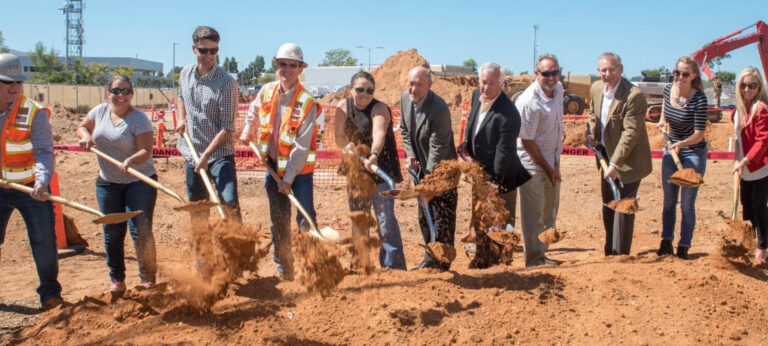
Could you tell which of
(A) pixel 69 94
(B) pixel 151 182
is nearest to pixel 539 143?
(B) pixel 151 182

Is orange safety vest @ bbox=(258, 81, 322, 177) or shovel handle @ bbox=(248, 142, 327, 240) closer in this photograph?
shovel handle @ bbox=(248, 142, 327, 240)

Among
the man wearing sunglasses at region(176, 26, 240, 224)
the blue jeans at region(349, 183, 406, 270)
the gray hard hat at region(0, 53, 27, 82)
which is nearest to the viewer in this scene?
the gray hard hat at region(0, 53, 27, 82)

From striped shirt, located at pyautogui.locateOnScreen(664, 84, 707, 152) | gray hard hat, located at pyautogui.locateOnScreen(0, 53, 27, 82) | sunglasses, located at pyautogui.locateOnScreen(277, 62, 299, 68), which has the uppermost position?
sunglasses, located at pyautogui.locateOnScreen(277, 62, 299, 68)

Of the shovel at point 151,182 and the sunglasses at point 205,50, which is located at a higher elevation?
the sunglasses at point 205,50

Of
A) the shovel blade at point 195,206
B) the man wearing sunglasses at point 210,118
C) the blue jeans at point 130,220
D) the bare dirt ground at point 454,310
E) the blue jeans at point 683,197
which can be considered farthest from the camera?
the blue jeans at point 683,197

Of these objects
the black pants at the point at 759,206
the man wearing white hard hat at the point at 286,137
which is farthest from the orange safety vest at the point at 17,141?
the black pants at the point at 759,206

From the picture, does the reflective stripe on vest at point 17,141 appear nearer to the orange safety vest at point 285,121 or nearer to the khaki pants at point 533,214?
the orange safety vest at point 285,121

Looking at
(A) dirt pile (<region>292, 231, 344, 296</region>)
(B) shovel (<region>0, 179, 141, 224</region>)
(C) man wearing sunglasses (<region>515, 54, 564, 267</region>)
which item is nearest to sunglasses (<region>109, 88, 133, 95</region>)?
(B) shovel (<region>0, 179, 141, 224</region>)

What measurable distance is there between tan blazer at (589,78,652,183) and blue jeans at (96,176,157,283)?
12.5ft

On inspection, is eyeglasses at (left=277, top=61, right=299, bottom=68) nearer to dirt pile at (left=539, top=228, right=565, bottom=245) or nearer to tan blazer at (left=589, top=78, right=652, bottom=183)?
dirt pile at (left=539, top=228, right=565, bottom=245)

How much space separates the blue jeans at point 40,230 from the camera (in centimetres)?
441

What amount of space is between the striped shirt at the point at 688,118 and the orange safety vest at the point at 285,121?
124 inches

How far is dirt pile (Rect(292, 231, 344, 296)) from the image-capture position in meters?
3.77

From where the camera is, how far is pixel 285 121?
4.61 meters
